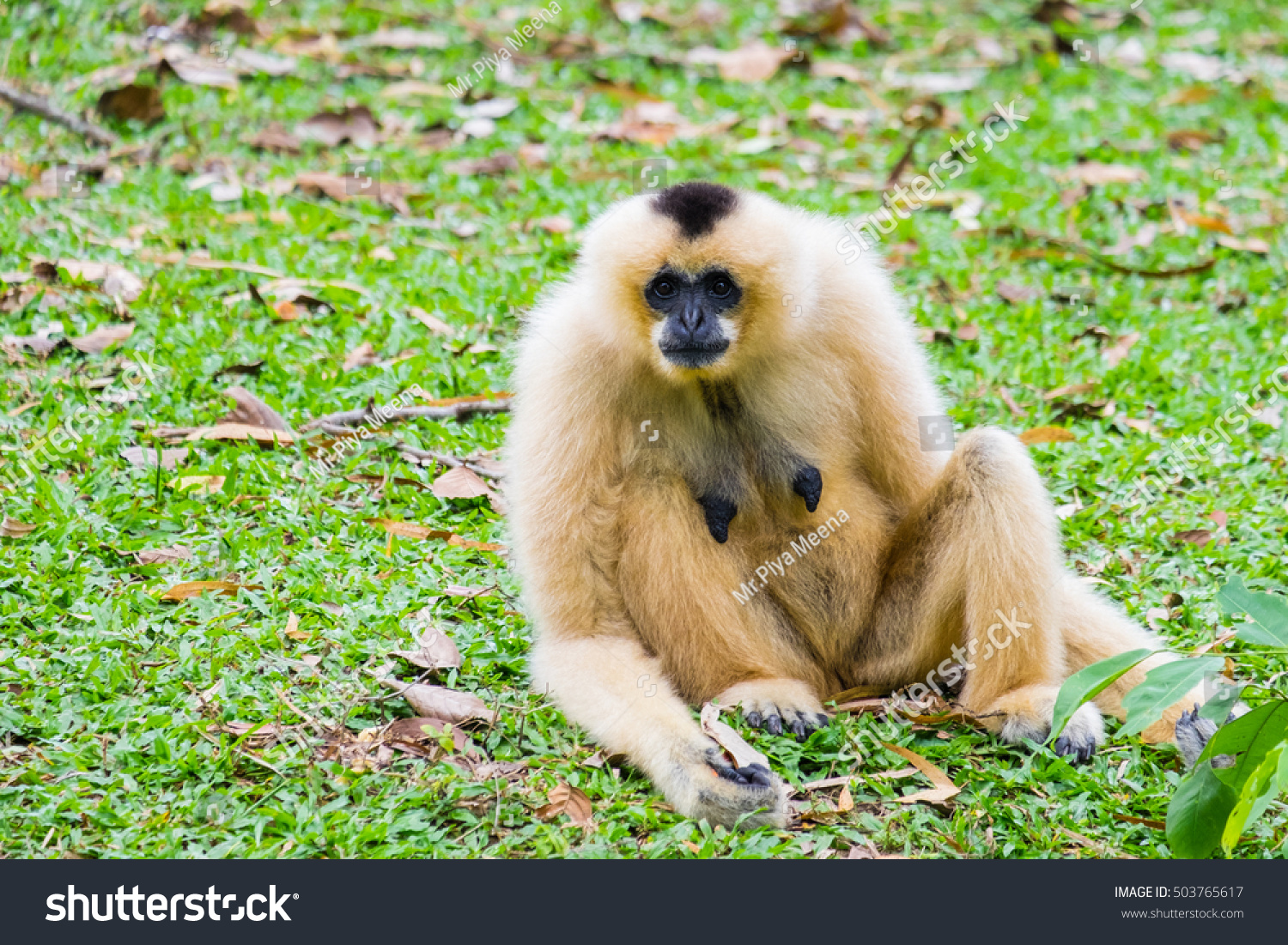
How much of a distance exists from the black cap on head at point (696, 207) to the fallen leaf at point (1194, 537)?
270 cm

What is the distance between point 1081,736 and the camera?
180 inches

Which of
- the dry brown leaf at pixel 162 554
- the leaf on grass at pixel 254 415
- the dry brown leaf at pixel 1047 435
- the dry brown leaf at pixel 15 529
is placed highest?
the leaf on grass at pixel 254 415

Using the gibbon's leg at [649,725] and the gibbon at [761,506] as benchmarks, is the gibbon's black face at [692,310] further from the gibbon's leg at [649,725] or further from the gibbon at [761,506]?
the gibbon's leg at [649,725]

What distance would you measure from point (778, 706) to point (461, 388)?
305cm

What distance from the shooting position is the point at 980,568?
4660 mm

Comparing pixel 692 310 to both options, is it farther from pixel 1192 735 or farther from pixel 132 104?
pixel 132 104

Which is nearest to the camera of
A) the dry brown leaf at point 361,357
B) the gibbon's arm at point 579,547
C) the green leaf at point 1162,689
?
the green leaf at point 1162,689

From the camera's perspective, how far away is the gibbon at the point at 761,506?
469cm

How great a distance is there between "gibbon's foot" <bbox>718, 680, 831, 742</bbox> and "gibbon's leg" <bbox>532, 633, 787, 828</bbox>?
0.24 meters

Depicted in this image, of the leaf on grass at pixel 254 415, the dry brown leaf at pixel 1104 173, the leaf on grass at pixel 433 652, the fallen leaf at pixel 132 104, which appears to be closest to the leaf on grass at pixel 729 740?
the leaf on grass at pixel 433 652

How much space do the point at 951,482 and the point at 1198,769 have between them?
139cm

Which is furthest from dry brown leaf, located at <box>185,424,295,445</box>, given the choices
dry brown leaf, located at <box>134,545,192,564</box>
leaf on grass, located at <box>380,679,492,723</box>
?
leaf on grass, located at <box>380,679,492,723</box>

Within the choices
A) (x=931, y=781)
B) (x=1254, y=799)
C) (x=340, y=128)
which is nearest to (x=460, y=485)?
(x=931, y=781)

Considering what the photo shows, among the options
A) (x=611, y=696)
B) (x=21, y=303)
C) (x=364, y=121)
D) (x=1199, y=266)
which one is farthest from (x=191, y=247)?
(x=1199, y=266)
